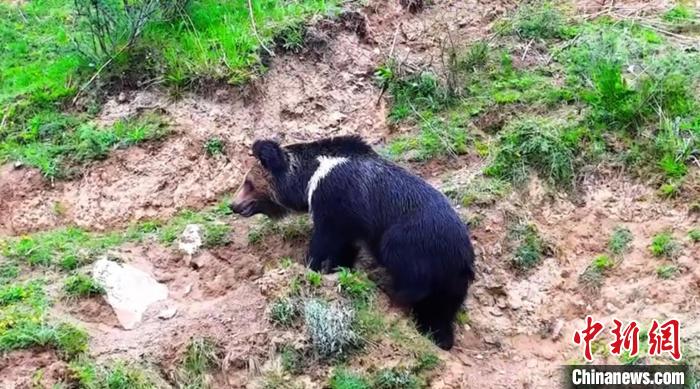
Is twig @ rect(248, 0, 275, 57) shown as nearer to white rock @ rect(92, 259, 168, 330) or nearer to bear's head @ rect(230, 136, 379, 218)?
bear's head @ rect(230, 136, 379, 218)

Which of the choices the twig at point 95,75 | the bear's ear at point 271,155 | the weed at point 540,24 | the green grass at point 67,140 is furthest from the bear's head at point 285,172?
the weed at point 540,24

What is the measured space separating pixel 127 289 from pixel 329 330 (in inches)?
62.4

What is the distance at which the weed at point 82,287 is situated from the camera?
6.07 metres

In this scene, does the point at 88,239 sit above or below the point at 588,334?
above

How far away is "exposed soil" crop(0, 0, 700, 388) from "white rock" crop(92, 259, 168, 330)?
0.25 ft

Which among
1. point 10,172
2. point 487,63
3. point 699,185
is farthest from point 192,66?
point 699,185

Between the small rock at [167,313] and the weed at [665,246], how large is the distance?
11.5 feet

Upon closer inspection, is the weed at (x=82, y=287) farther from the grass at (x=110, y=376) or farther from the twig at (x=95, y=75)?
the twig at (x=95, y=75)

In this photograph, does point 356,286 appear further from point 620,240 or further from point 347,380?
point 620,240

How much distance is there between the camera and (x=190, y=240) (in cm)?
684

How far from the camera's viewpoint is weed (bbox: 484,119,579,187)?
737cm

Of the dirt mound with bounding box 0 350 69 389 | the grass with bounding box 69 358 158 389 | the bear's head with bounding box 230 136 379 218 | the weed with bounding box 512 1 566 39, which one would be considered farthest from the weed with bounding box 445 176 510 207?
the dirt mound with bounding box 0 350 69 389

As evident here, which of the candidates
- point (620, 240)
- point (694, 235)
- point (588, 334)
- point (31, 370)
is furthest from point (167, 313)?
point (694, 235)

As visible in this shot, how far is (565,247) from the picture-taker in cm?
696
